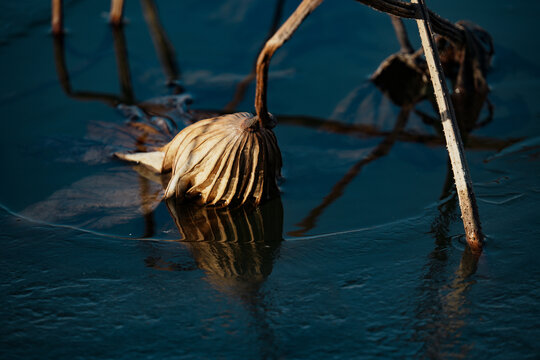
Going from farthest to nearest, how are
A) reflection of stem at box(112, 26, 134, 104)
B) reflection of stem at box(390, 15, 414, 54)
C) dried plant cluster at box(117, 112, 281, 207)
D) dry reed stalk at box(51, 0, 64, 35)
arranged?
dry reed stalk at box(51, 0, 64, 35), reflection of stem at box(112, 26, 134, 104), reflection of stem at box(390, 15, 414, 54), dried plant cluster at box(117, 112, 281, 207)

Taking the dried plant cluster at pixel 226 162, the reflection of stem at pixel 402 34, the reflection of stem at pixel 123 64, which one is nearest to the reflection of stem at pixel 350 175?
the dried plant cluster at pixel 226 162

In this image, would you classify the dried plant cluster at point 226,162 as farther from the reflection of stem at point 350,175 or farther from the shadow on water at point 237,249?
the reflection of stem at point 350,175

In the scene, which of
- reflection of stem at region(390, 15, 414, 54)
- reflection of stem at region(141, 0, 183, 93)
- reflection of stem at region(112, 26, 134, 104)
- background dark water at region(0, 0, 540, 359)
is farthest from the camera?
reflection of stem at region(141, 0, 183, 93)

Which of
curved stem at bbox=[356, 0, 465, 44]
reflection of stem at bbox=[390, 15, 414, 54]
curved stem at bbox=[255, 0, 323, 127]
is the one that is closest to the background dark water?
reflection of stem at bbox=[390, 15, 414, 54]

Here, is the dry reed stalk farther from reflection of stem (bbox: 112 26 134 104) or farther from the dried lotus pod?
the dried lotus pod

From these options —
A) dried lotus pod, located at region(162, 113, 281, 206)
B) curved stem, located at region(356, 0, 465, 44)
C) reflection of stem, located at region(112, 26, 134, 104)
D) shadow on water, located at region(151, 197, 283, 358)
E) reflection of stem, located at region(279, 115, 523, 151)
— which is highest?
curved stem, located at region(356, 0, 465, 44)

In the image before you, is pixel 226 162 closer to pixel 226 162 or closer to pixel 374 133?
pixel 226 162

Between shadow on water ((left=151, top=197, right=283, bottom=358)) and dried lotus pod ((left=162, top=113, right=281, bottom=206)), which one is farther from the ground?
dried lotus pod ((left=162, top=113, right=281, bottom=206))

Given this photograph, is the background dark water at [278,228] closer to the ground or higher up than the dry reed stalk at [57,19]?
closer to the ground
